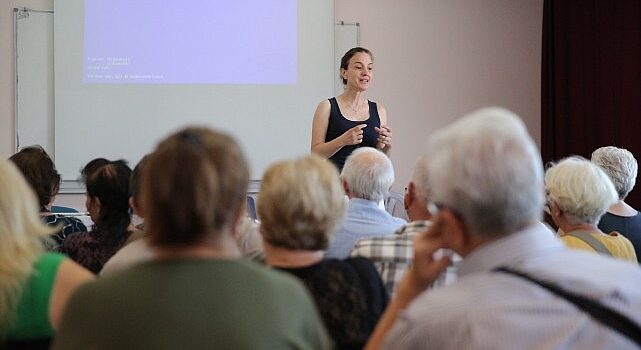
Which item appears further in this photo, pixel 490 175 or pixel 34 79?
pixel 34 79

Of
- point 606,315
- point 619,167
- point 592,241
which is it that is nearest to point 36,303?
point 606,315

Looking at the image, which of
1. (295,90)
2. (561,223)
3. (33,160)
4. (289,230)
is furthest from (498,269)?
(295,90)

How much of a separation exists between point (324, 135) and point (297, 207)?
2966 mm

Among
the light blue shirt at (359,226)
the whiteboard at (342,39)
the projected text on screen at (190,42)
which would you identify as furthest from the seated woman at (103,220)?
the whiteboard at (342,39)

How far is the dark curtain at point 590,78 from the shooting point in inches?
235

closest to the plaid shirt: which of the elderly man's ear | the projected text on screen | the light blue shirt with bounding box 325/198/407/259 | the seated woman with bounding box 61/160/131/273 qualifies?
the light blue shirt with bounding box 325/198/407/259

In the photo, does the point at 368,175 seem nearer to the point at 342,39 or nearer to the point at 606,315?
the point at 606,315

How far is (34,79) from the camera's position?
6137mm

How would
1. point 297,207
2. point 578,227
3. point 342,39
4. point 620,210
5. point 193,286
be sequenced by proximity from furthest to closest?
point 342,39
point 620,210
point 578,227
point 297,207
point 193,286

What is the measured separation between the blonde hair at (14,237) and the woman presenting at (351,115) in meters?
2.90

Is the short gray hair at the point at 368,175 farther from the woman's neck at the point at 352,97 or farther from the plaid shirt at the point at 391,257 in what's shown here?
the woman's neck at the point at 352,97

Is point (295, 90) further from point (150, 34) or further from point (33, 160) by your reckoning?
point (33, 160)

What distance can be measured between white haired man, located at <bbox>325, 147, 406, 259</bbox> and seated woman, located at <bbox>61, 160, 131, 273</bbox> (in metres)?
0.73

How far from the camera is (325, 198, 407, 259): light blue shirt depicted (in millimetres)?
2462
